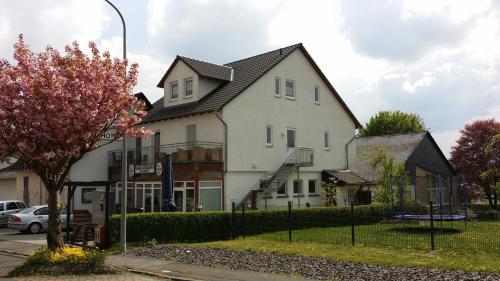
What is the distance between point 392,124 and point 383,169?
36.5 m

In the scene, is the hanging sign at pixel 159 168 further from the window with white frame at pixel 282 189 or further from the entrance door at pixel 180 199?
the window with white frame at pixel 282 189

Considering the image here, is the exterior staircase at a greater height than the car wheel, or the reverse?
the exterior staircase

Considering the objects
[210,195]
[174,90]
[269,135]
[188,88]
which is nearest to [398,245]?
[210,195]

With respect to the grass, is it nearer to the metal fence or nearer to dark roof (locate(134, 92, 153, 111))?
the metal fence

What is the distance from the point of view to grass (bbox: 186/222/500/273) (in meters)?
13.4

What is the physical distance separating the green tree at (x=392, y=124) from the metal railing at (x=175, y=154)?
137 ft

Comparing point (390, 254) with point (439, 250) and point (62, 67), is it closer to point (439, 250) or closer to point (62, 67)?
point (439, 250)

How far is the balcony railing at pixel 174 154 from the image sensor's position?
2830 cm

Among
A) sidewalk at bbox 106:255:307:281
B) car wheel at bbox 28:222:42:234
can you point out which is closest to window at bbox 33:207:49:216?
car wheel at bbox 28:222:42:234

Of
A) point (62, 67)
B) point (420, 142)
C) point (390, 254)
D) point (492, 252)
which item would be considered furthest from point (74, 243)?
point (420, 142)

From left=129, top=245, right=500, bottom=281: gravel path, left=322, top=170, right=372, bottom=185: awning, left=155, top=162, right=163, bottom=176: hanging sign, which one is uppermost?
left=155, top=162, right=163, bottom=176: hanging sign

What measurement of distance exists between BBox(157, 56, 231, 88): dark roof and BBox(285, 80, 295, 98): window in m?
3.69

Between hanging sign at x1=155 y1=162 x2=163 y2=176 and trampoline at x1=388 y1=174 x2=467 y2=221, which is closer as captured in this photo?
trampoline at x1=388 y1=174 x2=467 y2=221

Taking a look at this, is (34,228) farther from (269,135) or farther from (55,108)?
(55,108)
